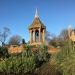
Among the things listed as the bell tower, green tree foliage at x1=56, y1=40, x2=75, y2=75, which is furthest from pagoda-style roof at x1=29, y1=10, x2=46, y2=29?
green tree foliage at x1=56, y1=40, x2=75, y2=75

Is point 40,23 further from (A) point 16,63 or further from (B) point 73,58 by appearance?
(B) point 73,58

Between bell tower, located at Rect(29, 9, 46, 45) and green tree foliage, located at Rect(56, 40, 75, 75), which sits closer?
green tree foliage, located at Rect(56, 40, 75, 75)

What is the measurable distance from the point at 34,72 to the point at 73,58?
13.1 feet

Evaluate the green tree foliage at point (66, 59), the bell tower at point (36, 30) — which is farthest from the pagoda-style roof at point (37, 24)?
the green tree foliage at point (66, 59)

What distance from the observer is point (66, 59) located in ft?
52.5

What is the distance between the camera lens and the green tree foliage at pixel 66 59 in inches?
600

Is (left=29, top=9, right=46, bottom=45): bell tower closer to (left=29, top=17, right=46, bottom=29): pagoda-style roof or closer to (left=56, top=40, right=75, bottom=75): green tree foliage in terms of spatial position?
(left=29, top=17, right=46, bottom=29): pagoda-style roof

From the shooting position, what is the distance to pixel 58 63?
1728 cm

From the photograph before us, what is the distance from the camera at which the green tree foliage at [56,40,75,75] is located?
1525 centimetres

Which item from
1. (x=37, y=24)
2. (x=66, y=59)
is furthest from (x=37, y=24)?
(x=66, y=59)

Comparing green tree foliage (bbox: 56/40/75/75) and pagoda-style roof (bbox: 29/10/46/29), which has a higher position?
pagoda-style roof (bbox: 29/10/46/29)

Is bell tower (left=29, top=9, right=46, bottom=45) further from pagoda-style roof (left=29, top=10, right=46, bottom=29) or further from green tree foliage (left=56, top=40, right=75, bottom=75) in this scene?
green tree foliage (left=56, top=40, right=75, bottom=75)

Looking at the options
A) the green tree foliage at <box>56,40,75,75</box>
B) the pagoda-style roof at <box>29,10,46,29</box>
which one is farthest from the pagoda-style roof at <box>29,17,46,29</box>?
the green tree foliage at <box>56,40,75,75</box>

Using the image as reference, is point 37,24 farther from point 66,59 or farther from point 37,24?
point 66,59
